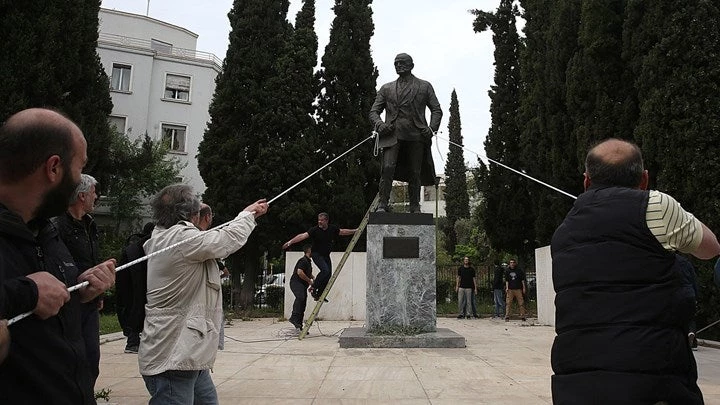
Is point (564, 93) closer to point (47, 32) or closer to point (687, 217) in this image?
point (47, 32)

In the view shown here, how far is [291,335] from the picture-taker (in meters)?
8.91

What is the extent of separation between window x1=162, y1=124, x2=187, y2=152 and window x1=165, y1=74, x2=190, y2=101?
1.37 metres

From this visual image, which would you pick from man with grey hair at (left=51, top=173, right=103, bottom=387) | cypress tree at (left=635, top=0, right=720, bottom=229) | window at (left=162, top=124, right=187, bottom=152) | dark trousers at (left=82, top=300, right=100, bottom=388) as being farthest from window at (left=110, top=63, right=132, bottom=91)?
dark trousers at (left=82, top=300, right=100, bottom=388)

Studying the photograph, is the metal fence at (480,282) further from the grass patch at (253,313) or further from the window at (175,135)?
the window at (175,135)

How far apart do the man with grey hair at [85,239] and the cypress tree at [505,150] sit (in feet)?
58.2

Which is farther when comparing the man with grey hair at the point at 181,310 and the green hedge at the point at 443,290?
the green hedge at the point at 443,290

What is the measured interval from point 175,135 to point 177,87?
2.32m

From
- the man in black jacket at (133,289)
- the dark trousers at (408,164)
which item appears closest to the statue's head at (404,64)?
the dark trousers at (408,164)

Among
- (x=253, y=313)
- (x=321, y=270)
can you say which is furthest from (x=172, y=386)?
(x=253, y=313)

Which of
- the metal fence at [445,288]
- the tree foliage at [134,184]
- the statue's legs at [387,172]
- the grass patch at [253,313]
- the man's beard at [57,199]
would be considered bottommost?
the grass patch at [253,313]

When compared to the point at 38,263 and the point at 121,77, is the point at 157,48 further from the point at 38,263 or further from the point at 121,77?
the point at 38,263

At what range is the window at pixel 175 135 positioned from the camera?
25.0 meters

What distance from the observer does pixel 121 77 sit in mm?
A: 24156

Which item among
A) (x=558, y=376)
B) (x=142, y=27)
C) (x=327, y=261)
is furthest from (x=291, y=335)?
(x=142, y=27)
